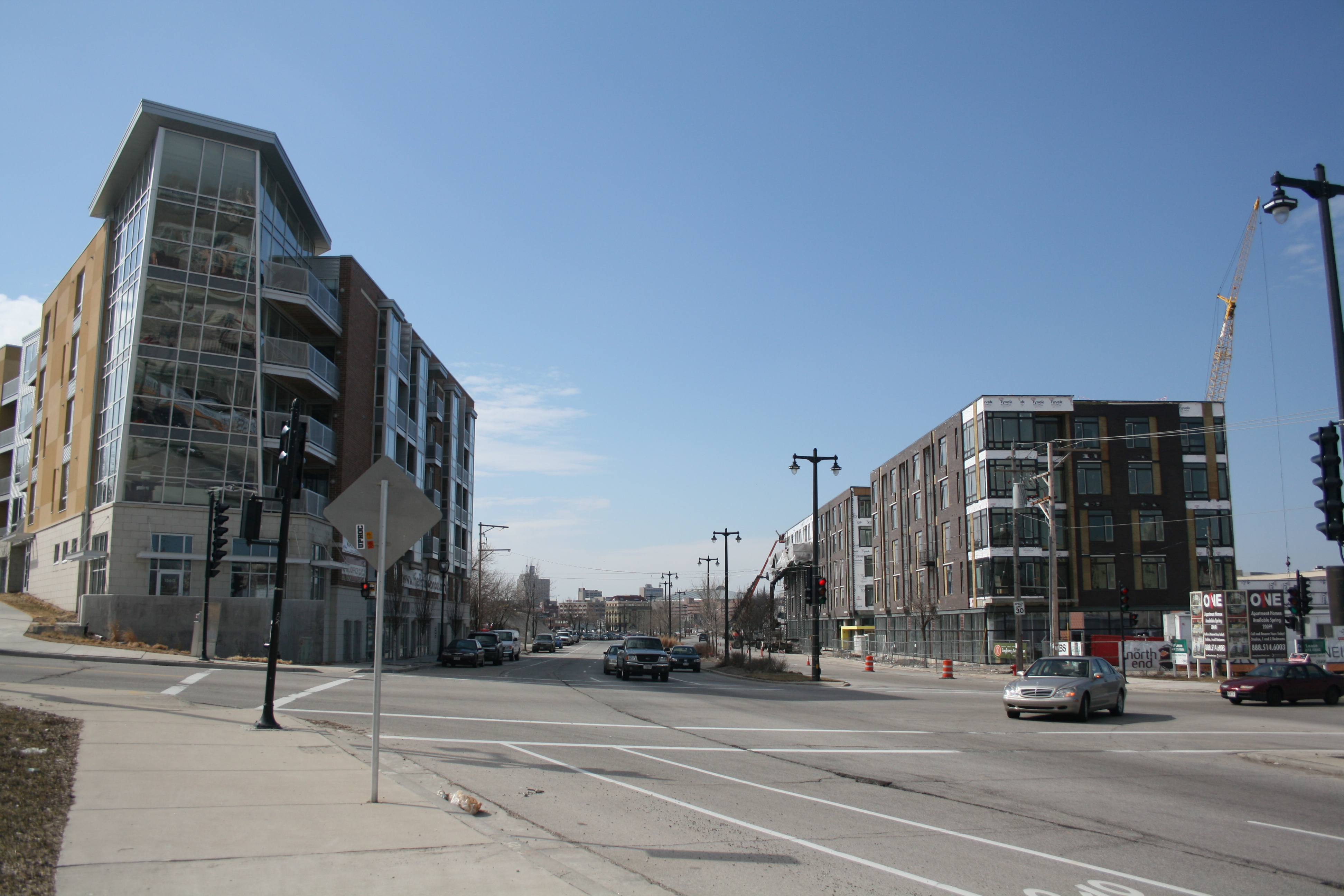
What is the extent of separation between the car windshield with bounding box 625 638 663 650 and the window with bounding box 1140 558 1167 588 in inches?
1449

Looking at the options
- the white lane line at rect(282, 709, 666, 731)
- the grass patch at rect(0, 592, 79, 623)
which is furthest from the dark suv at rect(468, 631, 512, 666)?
the white lane line at rect(282, 709, 666, 731)

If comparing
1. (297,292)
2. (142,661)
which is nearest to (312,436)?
(297,292)

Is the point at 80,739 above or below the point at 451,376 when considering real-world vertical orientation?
below

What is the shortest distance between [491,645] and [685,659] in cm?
1062

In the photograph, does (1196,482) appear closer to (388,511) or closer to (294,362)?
(294,362)

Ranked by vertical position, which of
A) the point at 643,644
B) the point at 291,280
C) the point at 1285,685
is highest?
the point at 291,280

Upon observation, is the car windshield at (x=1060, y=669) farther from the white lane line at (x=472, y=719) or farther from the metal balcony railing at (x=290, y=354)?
the metal balcony railing at (x=290, y=354)

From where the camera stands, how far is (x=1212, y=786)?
39.9ft

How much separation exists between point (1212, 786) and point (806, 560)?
84.1 m

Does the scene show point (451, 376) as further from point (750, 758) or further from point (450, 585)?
point (750, 758)

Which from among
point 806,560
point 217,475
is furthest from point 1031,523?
point 217,475

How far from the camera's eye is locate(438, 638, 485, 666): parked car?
4288cm

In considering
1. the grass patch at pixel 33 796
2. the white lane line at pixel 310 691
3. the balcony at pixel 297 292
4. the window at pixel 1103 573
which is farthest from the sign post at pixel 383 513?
the window at pixel 1103 573

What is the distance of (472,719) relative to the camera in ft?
59.8
